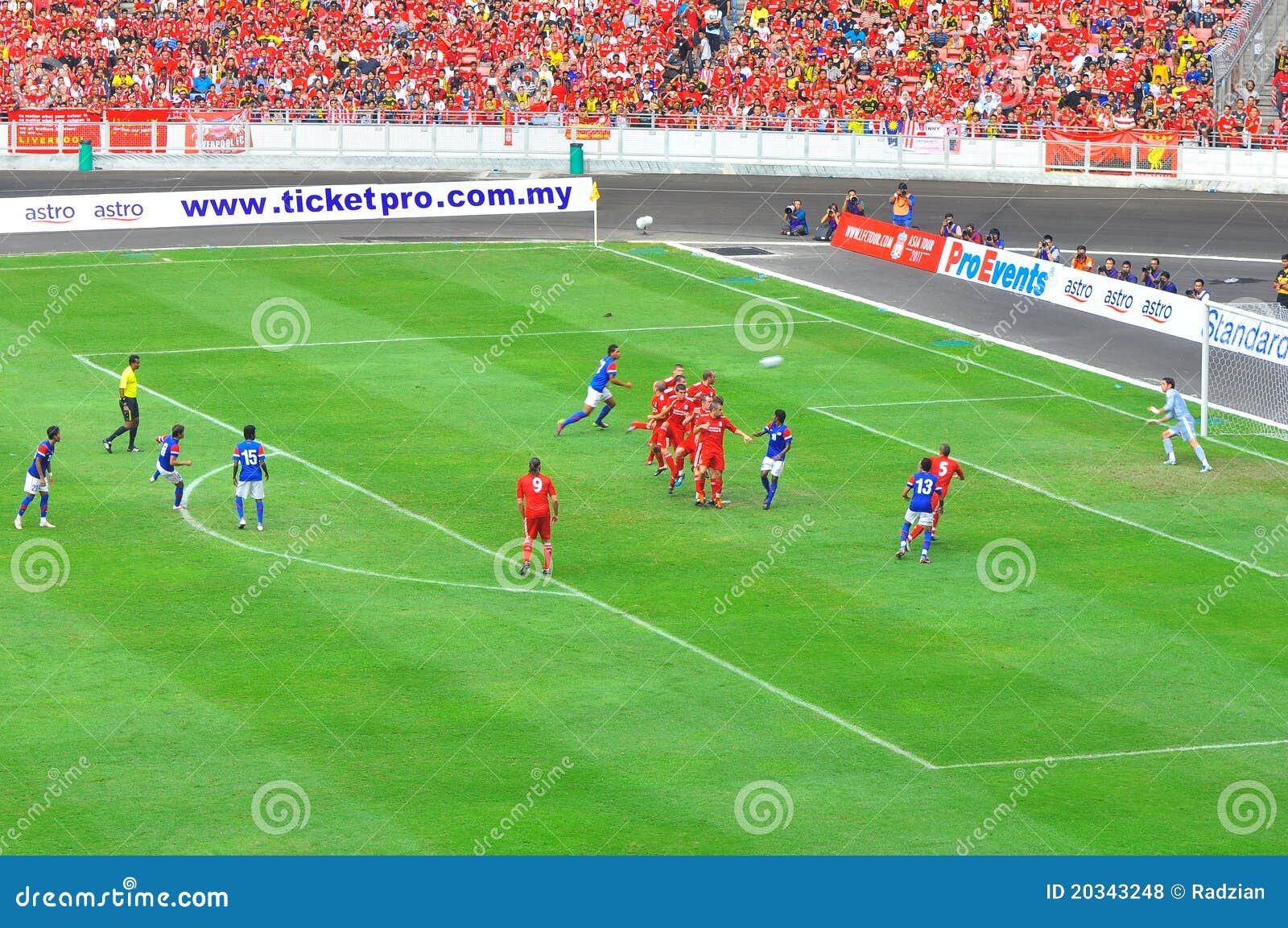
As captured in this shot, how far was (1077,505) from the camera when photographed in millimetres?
32125

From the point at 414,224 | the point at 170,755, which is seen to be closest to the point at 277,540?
the point at 170,755

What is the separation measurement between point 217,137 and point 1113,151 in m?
31.2

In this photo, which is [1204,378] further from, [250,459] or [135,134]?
[135,134]

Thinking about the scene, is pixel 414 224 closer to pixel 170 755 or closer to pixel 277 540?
pixel 277 540

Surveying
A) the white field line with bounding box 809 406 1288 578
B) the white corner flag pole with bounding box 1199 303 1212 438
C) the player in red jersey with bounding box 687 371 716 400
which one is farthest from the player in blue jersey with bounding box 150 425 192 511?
the white corner flag pole with bounding box 1199 303 1212 438

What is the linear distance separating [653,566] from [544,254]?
26.4 meters

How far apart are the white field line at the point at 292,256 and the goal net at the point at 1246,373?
21023 mm

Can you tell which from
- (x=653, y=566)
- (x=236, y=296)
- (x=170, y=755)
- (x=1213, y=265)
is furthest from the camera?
(x=1213, y=265)

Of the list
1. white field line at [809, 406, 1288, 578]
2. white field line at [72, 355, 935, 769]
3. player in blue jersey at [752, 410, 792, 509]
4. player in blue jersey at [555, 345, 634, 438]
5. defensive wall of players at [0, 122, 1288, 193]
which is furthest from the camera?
defensive wall of players at [0, 122, 1288, 193]

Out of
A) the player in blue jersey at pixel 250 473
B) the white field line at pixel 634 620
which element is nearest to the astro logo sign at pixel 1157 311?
the white field line at pixel 634 620

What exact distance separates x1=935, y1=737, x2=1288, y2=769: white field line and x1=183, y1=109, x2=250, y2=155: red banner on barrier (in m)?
52.3

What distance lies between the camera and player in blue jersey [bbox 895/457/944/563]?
28578 millimetres

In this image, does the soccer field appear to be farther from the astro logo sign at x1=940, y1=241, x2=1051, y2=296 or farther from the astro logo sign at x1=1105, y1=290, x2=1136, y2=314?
the astro logo sign at x1=940, y1=241, x2=1051, y2=296

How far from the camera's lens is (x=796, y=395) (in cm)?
3981
